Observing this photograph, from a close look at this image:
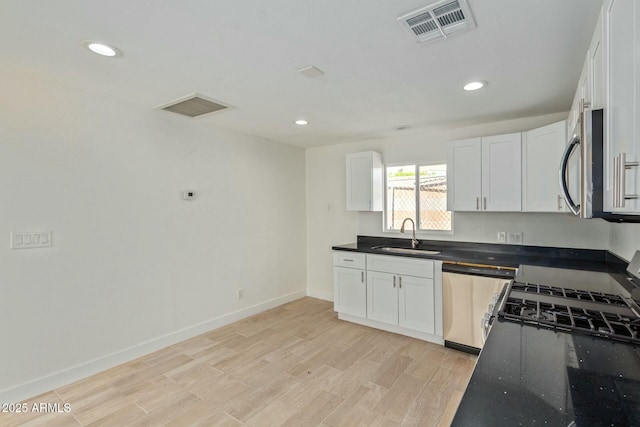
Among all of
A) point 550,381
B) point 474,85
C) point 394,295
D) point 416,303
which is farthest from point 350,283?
point 550,381

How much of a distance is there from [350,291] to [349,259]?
1.27 feet

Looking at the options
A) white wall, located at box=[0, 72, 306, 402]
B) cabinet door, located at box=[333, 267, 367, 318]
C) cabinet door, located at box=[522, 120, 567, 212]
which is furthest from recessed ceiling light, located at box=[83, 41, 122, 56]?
cabinet door, located at box=[522, 120, 567, 212]

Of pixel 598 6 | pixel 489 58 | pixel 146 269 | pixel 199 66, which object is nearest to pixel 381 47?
pixel 489 58

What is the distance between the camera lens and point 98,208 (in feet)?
8.96

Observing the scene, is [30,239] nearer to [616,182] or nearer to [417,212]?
[616,182]

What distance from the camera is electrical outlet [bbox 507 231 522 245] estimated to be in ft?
10.9

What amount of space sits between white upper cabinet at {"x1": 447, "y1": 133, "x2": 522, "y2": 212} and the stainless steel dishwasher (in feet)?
2.60

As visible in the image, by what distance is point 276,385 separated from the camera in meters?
2.52

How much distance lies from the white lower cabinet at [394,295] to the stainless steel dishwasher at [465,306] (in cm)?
8

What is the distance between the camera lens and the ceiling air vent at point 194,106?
275 centimetres

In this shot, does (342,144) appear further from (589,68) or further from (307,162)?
(589,68)

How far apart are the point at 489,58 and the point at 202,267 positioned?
330 centimetres

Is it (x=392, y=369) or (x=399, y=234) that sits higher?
(x=399, y=234)

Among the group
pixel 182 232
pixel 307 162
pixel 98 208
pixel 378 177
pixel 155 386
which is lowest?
A: pixel 155 386
